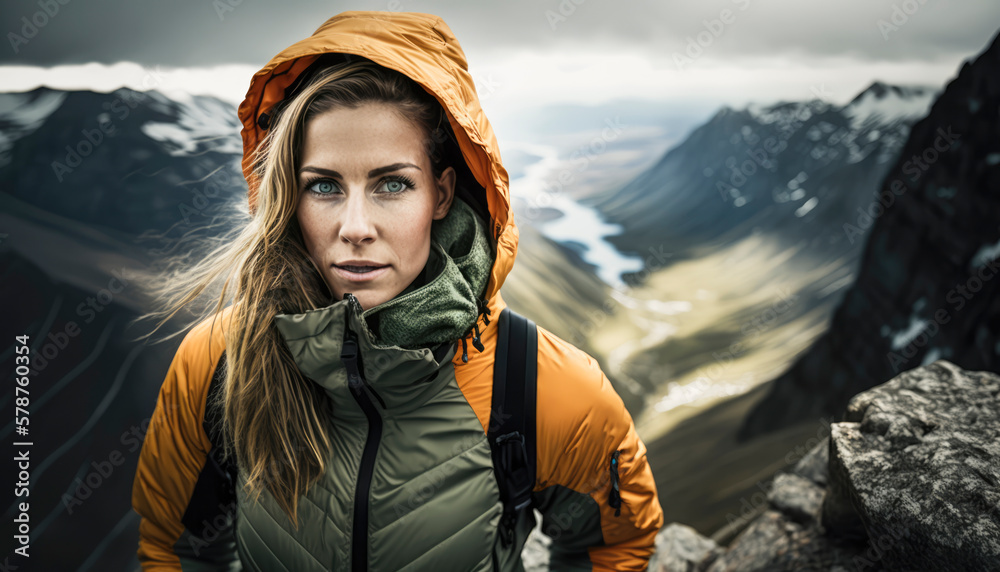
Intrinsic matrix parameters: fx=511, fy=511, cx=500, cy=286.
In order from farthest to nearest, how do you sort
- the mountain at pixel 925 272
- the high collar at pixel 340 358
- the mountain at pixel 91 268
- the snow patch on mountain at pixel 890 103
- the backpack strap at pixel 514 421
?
the snow patch on mountain at pixel 890 103, the mountain at pixel 925 272, the mountain at pixel 91 268, the backpack strap at pixel 514 421, the high collar at pixel 340 358

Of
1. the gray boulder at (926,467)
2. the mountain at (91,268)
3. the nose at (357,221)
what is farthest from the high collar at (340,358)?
the gray boulder at (926,467)

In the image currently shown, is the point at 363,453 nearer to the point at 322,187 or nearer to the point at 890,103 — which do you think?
the point at 322,187

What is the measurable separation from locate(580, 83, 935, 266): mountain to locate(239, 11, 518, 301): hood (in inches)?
76.2

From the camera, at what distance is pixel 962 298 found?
2365mm

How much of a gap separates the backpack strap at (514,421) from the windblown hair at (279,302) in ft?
1.19

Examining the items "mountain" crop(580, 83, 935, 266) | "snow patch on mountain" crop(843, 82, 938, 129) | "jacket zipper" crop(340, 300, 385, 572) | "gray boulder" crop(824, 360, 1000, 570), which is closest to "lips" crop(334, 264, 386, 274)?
"jacket zipper" crop(340, 300, 385, 572)

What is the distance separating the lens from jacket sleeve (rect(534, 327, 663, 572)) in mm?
1124

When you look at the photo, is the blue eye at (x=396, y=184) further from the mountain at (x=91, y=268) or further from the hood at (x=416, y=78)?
the mountain at (x=91, y=268)

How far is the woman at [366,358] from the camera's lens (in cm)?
98

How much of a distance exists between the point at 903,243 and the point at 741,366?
99 centimetres

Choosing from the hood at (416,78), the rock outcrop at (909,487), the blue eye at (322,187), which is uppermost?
the hood at (416,78)

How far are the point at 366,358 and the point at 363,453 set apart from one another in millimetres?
216

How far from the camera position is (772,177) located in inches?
114

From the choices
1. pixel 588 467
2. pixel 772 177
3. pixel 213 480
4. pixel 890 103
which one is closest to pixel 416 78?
pixel 588 467
